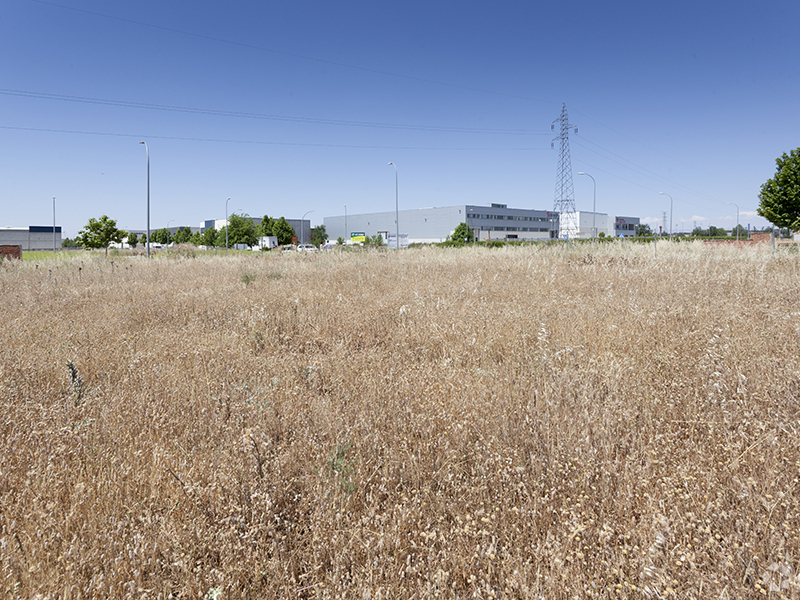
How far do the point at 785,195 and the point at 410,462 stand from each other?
42058 mm

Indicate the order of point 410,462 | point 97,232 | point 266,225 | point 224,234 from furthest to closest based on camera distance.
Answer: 1. point 266,225
2. point 224,234
3. point 97,232
4. point 410,462

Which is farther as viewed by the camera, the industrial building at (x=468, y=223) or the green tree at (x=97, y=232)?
the industrial building at (x=468, y=223)

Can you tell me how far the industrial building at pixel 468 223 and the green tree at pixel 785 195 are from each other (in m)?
70.8

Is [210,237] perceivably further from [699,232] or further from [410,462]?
[699,232]

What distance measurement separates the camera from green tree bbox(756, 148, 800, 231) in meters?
30.5

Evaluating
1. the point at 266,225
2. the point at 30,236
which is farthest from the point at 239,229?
the point at 30,236

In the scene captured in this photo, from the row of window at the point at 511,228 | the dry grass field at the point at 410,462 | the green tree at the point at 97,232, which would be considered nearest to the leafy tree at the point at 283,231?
the green tree at the point at 97,232

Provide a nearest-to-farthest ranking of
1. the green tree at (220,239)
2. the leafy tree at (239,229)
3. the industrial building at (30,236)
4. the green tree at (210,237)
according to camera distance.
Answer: the leafy tree at (239,229) < the green tree at (220,239) < the green tree at (210,237) < the industrial building at (30,236)

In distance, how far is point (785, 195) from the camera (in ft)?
102

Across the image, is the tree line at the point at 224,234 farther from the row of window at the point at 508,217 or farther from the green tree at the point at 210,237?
the row of window at the point at 508,217

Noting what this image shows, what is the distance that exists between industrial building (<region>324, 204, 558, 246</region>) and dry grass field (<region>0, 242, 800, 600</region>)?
101410 mm

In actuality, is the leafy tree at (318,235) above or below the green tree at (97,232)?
above

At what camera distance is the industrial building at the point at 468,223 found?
111 m

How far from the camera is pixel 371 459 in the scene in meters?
2.46
